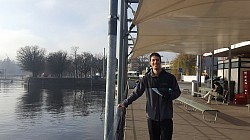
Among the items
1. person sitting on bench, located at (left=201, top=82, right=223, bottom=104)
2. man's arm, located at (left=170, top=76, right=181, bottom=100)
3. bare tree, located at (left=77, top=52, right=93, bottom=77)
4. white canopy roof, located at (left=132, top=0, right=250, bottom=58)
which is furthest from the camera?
bare tree, located at (left=77, top=52, right=93, bottom=77)

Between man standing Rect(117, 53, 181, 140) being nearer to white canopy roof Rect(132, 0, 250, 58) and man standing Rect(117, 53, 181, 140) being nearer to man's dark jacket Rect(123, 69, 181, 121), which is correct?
man's dark jacket Rect(123, 69, 181, 121)

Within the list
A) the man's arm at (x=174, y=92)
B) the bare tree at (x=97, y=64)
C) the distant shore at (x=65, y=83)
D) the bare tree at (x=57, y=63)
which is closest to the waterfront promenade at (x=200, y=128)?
the man's arm at (x=174, y=92)

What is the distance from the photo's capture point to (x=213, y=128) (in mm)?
9352

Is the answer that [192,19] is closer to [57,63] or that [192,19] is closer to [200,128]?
[200,128]

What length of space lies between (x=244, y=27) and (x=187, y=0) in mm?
3665

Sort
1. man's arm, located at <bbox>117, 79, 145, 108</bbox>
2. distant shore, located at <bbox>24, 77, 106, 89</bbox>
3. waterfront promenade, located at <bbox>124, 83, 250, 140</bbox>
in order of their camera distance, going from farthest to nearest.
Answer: distant shore, located at <bbox>24, 77, 106, 89</bbox>
waterfront promenade, located at <bbox>124, 83, 250, 140</bbox>
man's arm, located at <bbox>117, 79, 145, 108</bbox>

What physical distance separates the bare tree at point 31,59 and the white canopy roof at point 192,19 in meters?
83.1

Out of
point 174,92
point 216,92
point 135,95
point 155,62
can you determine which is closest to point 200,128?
point 135,95

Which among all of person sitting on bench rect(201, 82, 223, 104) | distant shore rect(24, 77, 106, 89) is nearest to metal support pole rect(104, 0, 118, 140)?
person sitting on bench rect(201, 82, 223, 104)

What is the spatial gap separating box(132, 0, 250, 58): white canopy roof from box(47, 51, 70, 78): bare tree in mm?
82533

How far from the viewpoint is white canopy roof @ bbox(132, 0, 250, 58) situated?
598 cm

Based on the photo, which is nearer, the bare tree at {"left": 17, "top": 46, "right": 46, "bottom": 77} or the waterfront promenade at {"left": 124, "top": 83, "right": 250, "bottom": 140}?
the waterfront promenade at {"left": 124, "top": 83, "right": 250, "bottom": 140}

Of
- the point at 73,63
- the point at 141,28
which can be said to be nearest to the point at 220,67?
the point at 141,28

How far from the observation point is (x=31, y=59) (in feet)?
301
